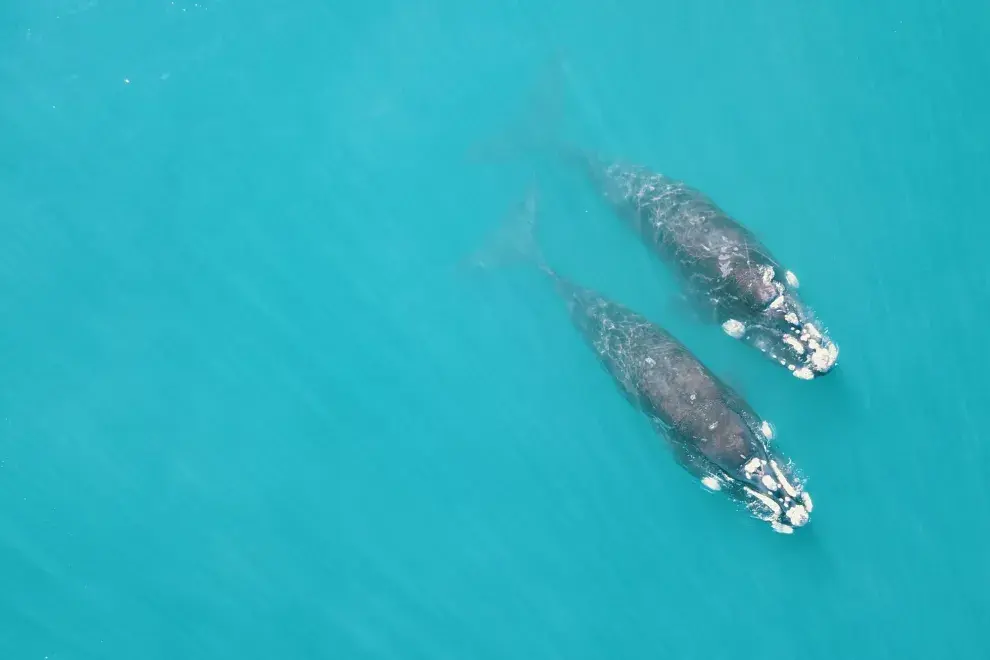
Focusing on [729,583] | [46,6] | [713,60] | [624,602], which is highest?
[713,60]

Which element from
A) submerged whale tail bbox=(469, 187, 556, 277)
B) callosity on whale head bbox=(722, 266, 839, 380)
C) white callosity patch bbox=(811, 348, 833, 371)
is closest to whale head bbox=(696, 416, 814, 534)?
callosity on whale head bbox=(722, 266, 839, 380)

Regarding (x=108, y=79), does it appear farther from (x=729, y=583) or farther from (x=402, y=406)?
(x=729, y=583)

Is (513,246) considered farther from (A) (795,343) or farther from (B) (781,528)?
(B) (781,528)

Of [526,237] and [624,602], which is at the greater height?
[526,237]

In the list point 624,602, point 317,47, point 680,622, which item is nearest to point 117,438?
point 317,47

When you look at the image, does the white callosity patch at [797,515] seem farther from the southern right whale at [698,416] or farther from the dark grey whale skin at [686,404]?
the dark grey whale skin at [686,404]

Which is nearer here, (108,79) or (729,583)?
(729,583)
